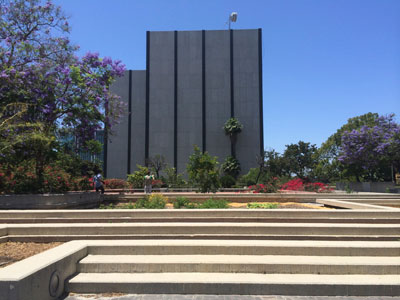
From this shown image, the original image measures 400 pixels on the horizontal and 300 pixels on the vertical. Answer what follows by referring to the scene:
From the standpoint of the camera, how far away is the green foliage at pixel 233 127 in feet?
128

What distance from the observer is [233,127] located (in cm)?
3878

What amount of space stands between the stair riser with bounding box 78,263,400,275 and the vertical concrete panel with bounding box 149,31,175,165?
36.3 meters

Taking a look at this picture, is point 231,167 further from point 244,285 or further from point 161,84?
point 244,285

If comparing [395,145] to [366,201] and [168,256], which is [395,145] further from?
[168,256]

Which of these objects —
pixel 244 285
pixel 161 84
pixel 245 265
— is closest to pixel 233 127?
pixel 161 84

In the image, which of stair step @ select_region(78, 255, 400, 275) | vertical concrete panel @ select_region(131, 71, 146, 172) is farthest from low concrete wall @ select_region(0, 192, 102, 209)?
vertical concrete panel @ select_region(131, 71, 146, 172)

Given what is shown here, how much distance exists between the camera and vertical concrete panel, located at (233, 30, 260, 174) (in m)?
40.7

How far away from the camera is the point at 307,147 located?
160 feet

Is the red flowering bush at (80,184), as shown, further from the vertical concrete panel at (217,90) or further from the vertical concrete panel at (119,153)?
the vertical concrete panel at (119,153)

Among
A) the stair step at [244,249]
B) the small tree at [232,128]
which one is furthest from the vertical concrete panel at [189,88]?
the stair step at [244,249]

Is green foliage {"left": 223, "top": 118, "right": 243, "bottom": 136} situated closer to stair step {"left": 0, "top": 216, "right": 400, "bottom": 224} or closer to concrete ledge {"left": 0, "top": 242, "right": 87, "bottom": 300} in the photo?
stair step {"left": 0, "top": 216, "right": 400, "bottom": 224}

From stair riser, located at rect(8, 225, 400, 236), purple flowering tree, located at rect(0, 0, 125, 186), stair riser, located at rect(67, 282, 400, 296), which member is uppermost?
purple flowering tree, located at rect(0, 0, 125, 186)

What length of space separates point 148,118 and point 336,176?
95.1 feet

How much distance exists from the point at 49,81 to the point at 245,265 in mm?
13038
